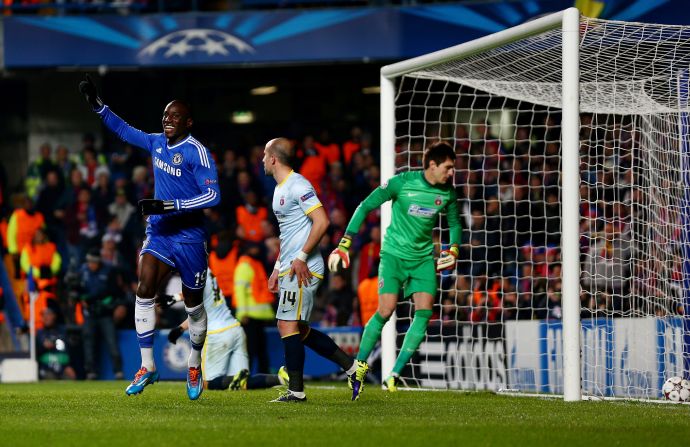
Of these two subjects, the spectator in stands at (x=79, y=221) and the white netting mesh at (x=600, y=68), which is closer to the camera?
the white netting mesh at (x=600, y=68)

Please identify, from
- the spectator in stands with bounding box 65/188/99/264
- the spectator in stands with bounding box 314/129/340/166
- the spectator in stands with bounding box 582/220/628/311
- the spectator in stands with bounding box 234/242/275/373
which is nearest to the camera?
the spectator in stands with bounding box 582/220/628/311

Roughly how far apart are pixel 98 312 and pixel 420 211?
9130mm

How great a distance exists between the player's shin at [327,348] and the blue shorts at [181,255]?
1.01m

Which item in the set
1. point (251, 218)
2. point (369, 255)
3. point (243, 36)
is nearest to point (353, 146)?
point (251, 218)

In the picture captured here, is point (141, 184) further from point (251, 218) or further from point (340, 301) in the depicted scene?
point (340, 301)

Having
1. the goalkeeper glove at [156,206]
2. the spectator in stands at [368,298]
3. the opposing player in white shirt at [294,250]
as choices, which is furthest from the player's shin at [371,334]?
the spectator in stands at [368,298]

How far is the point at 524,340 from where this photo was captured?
13883mm

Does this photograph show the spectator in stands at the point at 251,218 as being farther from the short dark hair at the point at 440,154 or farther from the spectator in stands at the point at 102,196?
the short dark hair at the point at 440,154

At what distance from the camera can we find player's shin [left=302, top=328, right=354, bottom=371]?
9.91 metres

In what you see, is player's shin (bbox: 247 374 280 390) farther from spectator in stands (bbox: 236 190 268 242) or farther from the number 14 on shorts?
spectator in stands (bbox: 236 190 268 242)

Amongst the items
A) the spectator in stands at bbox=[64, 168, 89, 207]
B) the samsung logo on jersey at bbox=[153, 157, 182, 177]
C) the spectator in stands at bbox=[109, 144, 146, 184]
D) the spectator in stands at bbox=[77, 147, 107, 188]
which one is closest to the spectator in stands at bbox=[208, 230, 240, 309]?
the spectator in stands at bbox=[64, 168, 89, 207]

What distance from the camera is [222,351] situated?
43.4 ft

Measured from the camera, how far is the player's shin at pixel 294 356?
949 cm

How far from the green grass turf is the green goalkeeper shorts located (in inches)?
39.2
